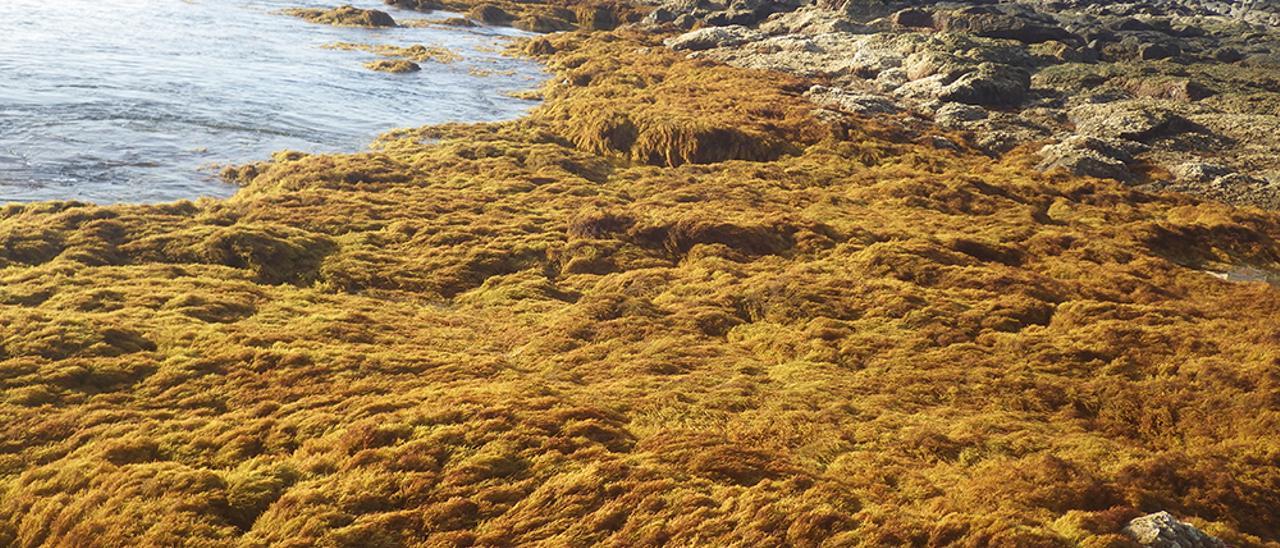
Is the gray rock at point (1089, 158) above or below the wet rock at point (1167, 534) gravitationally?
above

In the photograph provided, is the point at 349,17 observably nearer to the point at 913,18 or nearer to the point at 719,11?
the point at 719,11

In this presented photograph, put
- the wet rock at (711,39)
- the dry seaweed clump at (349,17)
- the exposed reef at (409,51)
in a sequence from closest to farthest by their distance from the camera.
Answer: the exposed reef at (409,51) < the wet rock at (711,39) < the dry seaweed clump at (349,17)

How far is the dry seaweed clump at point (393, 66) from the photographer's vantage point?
124 ft

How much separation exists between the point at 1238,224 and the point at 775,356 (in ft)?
44.8

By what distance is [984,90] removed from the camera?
98.6 feet

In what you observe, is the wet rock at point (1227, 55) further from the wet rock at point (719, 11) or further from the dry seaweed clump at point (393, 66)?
the dry seaweed clump at point (393, 66)

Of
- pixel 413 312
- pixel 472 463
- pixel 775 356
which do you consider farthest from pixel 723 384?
pixel 413 312

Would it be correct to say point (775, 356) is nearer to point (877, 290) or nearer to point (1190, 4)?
point (877, 290)

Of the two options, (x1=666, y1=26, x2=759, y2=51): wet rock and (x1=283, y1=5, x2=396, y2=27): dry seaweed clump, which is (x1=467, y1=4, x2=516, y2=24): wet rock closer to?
(x1=283, y1=5, x2=396, y2=27): dry seaweed clump

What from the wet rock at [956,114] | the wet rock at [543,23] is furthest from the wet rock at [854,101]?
the wet rock at [543,23]

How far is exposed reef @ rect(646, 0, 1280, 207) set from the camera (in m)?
23.5

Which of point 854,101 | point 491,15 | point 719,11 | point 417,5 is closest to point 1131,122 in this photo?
point 854,101

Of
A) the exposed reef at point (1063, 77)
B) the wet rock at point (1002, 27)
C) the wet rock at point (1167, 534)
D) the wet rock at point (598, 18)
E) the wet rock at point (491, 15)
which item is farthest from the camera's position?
the wet rock at point (491, 15)

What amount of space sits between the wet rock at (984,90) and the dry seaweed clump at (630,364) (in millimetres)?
9761
